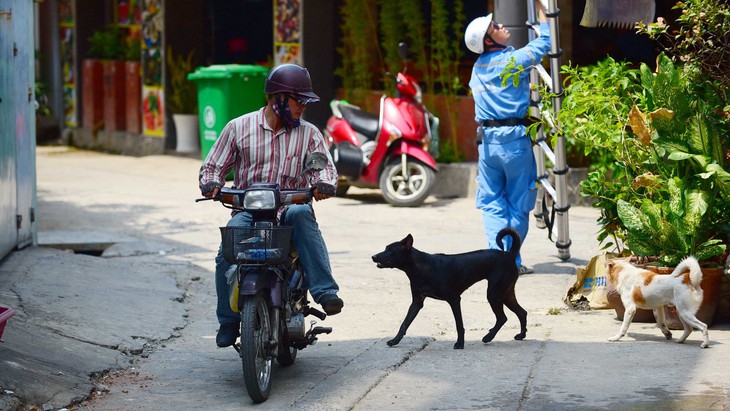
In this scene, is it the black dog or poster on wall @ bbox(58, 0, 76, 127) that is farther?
poster on wall @ bbox(58, 0, 76, 127)

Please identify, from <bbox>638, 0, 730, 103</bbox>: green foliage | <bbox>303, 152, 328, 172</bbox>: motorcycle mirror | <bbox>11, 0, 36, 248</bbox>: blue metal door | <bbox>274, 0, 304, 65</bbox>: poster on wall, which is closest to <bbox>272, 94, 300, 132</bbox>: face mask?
<bbox>303, 152, 328, 172</bbox>: motorcycle mirror

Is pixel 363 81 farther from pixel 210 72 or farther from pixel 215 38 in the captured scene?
pixel 215 38

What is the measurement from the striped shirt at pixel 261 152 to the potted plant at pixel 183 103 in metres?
11.9

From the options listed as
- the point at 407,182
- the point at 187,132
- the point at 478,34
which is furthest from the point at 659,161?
the point at 187,132

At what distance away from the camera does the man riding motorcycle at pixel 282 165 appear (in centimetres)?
610

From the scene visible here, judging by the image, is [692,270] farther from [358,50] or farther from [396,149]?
[358,50]

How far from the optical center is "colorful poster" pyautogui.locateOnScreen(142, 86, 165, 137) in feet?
60.7

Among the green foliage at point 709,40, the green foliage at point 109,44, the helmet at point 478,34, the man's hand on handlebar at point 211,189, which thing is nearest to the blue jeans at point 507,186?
the helmet at point 478,34

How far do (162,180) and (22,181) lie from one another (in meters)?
6.02

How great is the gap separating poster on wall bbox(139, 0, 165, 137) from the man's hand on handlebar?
1262cm

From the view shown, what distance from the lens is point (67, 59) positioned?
68.6ft

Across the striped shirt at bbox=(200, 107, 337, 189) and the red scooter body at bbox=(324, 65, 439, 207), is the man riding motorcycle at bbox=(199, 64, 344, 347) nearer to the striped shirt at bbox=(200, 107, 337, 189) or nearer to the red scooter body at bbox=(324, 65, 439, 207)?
the striped shirt at bbox=(200, 107, 337, 189)

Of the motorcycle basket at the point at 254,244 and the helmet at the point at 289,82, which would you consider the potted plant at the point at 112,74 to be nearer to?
the helmet at the point at 289,82

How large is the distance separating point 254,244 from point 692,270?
2.43 metres
